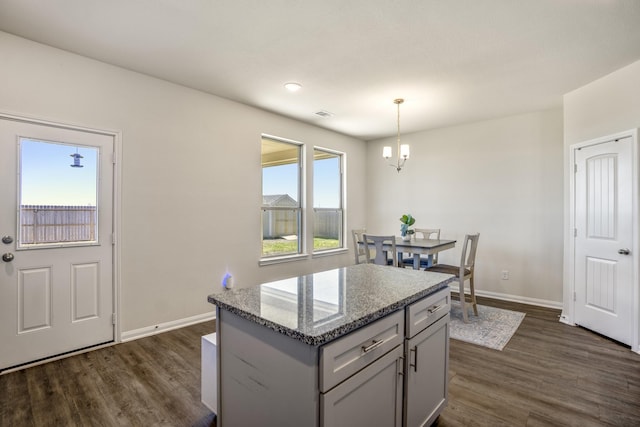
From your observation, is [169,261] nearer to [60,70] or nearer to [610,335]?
[60,70]

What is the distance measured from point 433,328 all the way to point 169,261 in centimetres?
280

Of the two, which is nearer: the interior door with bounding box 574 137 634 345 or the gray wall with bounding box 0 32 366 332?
the gray wall with bounding box 0 32 366 332

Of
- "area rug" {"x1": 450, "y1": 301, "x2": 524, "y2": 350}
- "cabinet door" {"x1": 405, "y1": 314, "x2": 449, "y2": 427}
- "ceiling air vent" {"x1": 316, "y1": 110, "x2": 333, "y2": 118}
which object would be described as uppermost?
"ceiling air vent" {"x1": 316, "y1": 110, "x2": 333, "y2": 118}

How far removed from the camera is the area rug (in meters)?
3.15

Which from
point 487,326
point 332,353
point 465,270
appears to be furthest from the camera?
point 465,270

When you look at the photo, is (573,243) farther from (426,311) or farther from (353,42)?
(353,42)

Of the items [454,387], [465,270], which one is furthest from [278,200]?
[454,387]

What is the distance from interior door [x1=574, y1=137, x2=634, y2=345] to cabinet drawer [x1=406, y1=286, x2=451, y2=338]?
2.47 m

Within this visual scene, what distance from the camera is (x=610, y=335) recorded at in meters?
3.19

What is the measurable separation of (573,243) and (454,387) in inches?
99.3

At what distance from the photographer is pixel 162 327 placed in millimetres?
3336

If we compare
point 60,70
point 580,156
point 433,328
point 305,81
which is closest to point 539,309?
point 580,156

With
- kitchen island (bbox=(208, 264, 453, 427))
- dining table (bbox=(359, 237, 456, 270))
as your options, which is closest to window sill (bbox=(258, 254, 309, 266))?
dining table (bbox=(359, 237, 456, 270))

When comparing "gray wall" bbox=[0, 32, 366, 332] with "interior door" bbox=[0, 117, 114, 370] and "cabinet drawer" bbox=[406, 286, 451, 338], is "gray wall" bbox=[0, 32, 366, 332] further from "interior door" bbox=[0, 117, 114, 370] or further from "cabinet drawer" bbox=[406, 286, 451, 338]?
"cabinet drawer" bbox=[406, 286, 451, 338]
